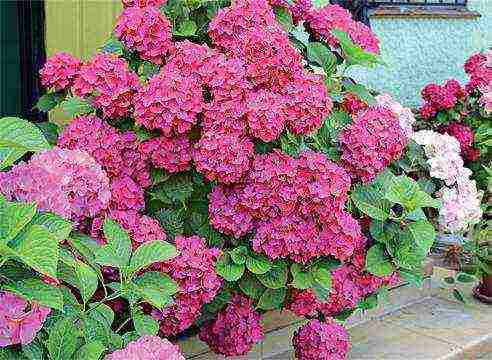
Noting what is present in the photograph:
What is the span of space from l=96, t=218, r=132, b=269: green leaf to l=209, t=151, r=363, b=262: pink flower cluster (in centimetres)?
48

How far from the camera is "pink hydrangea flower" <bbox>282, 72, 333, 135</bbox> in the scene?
7.72 feet

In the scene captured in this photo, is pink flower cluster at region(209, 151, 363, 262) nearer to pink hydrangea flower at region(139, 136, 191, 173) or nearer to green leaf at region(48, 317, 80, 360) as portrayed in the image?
pink hydrangea flower at region(139, 136, 191, 173)

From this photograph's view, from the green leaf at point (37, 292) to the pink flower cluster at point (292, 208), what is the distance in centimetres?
91

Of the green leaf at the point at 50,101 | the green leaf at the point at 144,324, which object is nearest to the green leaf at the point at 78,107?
the green leaf at the point at 50,101

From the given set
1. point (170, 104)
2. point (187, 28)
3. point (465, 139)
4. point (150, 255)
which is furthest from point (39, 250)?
point (465, 139)

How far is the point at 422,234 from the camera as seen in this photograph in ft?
8.44

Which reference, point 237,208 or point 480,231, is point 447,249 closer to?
point 480,231

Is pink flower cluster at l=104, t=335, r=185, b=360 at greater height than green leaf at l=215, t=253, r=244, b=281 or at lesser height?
greater

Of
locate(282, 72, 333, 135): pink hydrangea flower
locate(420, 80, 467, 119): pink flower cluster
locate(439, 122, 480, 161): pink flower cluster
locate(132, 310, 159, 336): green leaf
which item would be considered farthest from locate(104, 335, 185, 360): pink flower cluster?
locate(420, 80, 467, 119): pink flower cluster

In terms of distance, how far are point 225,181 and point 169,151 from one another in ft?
0.63

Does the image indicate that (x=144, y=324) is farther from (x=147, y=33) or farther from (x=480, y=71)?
(x=480, y=71)

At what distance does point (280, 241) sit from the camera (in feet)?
7.71

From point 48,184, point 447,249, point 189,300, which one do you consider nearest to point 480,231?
point 447,249

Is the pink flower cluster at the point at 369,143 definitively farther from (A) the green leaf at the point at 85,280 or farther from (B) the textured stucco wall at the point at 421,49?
(B) the textured stucco wall at the point at 421,49
